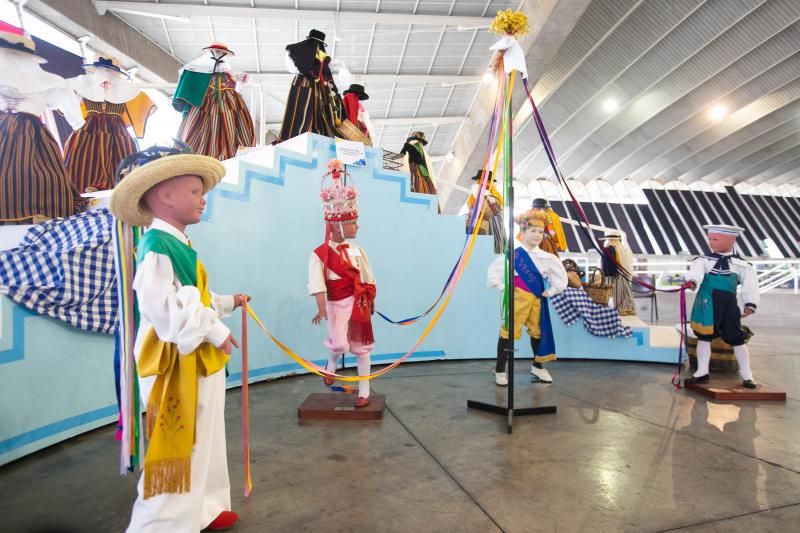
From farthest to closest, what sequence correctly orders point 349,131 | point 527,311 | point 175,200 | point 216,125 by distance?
point 349,131
point 216,125
point 527,311
point 175,200

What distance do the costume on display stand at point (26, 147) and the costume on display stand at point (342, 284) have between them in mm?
1486

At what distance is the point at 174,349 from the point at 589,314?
13.6ft

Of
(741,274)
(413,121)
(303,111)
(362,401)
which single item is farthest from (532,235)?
(413,121)

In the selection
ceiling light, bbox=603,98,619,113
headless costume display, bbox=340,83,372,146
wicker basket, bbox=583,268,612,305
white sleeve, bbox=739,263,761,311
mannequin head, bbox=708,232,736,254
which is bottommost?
wicker basket, bbox=583,268,612,305

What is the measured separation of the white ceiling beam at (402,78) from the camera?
9.46m

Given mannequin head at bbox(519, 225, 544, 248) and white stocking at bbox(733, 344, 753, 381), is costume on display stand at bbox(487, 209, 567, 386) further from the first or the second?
white stocking at bbox(733, 344, 753, 381)

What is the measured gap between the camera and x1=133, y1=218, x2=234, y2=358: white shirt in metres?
1.39

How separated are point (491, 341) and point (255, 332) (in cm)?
231

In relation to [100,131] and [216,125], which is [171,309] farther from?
[216,125]

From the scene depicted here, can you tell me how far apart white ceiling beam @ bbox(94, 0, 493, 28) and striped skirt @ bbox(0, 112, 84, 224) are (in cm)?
554

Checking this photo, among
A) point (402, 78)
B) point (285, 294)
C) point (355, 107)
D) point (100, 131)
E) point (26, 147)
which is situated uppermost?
point (402, 78)

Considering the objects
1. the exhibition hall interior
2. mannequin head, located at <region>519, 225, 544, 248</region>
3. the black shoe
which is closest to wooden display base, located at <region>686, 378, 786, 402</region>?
the exhibition hall interior

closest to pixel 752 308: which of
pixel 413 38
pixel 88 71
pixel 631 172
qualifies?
pixel 88 71

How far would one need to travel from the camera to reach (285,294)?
152 inches
